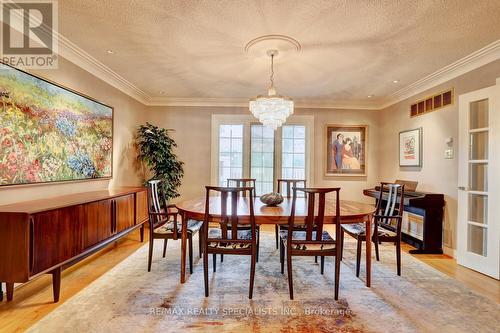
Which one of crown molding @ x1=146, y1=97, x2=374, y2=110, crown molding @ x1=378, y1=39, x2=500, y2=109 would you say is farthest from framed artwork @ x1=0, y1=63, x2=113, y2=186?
crown molding @ x1=378, y1=39, x2=500, y2=109

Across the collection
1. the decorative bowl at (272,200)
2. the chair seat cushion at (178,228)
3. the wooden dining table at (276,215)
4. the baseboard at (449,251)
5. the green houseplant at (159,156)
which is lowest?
the baseboard at (449,251)

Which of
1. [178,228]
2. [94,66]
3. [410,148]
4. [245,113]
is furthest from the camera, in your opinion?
[245,113]

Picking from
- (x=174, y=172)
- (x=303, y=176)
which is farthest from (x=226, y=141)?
(x=303, y=176)

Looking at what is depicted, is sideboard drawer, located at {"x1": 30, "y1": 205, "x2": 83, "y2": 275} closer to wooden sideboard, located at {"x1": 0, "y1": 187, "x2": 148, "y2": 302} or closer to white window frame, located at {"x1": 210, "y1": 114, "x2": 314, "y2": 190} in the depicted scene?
wooden sideboard, located at {"x1": 0, "y1": 187, "x2": 148, "y2": 302}

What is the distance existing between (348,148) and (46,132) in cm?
488

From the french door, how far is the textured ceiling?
2.17 feet

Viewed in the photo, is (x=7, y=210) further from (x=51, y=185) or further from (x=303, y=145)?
(x=303, y=145)

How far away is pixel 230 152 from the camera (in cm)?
552

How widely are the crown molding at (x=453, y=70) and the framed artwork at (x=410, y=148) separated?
2.13 ft

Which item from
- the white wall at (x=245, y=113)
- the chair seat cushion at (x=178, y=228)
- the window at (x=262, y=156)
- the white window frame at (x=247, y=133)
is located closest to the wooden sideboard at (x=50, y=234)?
the chair seat cushion at (x=178, y=228)

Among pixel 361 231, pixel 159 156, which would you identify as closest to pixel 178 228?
pixel 361 231

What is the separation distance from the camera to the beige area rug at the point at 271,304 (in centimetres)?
194

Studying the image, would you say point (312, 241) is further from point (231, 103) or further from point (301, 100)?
point (231, 103)

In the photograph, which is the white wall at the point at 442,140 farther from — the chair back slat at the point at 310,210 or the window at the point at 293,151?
the chair back slat at the point at 310,210
